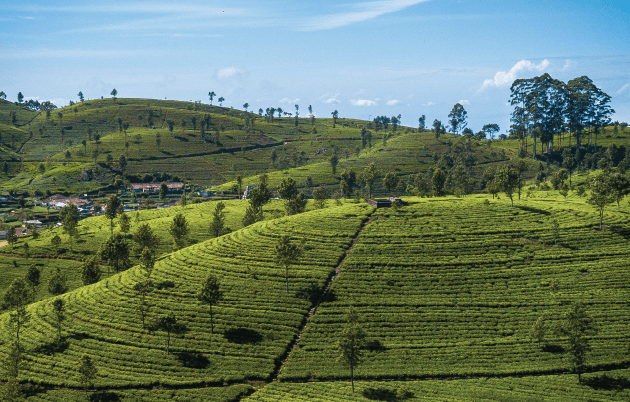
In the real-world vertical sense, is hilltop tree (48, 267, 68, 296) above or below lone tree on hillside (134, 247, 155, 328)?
below

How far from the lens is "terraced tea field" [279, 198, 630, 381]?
2808 inches

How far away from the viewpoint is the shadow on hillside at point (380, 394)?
62219 millimetres

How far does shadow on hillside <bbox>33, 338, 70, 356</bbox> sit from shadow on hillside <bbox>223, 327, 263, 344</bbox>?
27.1 metres

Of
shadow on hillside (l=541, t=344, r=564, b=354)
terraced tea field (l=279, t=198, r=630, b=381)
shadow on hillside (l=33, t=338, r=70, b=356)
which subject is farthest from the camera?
shadow on hillside (l=33, t=338, r=70, b=356)

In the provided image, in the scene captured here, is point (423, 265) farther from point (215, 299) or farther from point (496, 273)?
point (215, 299)

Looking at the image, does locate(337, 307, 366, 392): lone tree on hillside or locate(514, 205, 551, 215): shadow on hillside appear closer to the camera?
locate(337, 307, 366, 392): lone tree on hillside

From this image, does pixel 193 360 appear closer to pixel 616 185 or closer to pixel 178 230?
pixel 178 230

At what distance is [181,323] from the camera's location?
79.0 m

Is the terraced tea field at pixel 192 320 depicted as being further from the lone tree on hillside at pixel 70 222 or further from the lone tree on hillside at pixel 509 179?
the lone tree on hillside at pixel 70 222

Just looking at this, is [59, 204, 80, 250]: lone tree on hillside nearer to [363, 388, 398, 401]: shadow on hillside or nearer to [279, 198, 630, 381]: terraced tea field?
[279, 198, 630, 381]: terraced tea field

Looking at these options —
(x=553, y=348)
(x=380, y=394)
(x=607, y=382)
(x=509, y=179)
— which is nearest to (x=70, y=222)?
(x=380, y=394)

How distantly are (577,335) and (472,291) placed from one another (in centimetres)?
2261

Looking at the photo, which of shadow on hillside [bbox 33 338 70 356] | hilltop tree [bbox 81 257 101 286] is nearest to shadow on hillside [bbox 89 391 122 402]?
shadow on hillside [bbox 33 338 70 356]

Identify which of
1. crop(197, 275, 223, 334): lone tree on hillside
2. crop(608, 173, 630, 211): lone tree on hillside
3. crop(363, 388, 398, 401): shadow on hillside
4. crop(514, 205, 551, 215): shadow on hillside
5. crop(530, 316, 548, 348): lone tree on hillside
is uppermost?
crop(608, 173, 630, 211): lone tree on hillside
